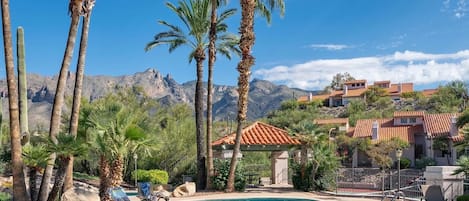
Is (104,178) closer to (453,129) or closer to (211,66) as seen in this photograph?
(211,66)

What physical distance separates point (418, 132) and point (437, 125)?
2176mm

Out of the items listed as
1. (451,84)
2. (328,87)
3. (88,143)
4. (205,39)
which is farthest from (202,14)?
(328,87)

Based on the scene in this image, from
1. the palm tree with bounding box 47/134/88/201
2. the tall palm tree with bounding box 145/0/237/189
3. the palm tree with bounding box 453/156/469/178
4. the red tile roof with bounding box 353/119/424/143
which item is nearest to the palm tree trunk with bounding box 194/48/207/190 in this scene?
the tall palm tree with bounding box 145/0/237/189

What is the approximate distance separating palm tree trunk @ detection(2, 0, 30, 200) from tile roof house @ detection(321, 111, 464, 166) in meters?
36.0

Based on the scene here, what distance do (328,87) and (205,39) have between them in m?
94.9

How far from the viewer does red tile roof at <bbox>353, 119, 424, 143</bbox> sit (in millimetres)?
45094

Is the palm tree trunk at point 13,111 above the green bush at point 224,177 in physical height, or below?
above

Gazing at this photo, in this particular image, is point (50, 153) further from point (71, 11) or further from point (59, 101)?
point (71, 11)

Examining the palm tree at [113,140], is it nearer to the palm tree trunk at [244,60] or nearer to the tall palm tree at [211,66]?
the palm tree trunk at [244,60]

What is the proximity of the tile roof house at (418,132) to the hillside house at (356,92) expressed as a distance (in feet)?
136

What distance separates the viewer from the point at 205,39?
899 inches

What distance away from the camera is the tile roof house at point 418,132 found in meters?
41.7

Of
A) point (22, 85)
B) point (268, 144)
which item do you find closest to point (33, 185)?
point (22, 85)

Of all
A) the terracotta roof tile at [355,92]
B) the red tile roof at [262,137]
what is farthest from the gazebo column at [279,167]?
the terracotta roof tile at [355,92]
